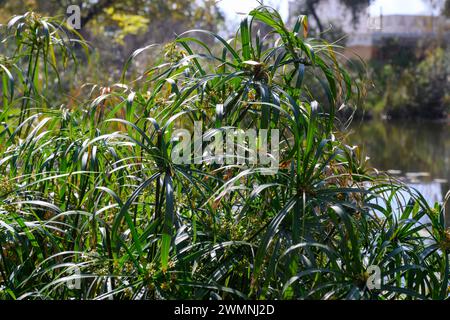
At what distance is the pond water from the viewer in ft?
23.8

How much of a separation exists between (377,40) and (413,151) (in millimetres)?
7124

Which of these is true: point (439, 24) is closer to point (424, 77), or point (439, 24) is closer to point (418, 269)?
point (424, 77)

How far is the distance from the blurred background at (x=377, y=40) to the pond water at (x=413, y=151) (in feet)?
0.06

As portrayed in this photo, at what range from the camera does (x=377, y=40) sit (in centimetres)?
1662

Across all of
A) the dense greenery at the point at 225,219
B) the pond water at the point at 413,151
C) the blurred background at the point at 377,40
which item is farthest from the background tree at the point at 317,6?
the dense greenery at the point at 225,219

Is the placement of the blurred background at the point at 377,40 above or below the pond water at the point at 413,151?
above

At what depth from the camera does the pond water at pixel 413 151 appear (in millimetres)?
7246

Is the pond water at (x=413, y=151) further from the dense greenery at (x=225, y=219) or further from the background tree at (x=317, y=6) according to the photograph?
the dense greenery at (x=225, y=219)

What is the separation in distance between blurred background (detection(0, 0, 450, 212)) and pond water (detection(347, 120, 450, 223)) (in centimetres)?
2

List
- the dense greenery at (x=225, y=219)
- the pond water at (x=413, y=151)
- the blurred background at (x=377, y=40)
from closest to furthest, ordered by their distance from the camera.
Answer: the dense greenery at (x=225, y=219) < the pond water at (x=413, y=151) < the blurred background at (x=377, y=40)

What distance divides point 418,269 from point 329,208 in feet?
0.86

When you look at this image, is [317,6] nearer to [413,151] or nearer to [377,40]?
[377,40]

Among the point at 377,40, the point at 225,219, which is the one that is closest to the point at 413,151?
the point at 377,40

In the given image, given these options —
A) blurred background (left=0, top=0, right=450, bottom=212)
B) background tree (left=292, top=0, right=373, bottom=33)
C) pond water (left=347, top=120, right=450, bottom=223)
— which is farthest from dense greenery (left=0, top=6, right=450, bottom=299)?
background tree (left=292, top=0, right=373, bottom=33)
